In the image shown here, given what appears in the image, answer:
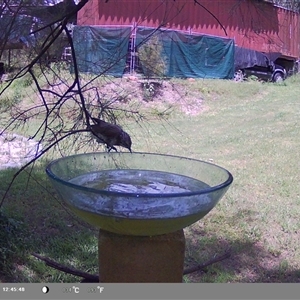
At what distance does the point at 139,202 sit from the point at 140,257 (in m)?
0.23

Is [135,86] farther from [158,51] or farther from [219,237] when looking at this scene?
[219,237]

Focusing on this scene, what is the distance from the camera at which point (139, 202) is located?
56.4 inches

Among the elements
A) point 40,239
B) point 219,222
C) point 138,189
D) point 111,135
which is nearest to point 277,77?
point 219,222

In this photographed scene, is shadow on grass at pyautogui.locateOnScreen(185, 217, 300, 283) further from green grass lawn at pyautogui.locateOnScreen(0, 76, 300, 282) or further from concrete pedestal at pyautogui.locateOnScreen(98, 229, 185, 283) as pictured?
concrete pedestal at pyautogui.locateOnScreen(98, 229, 185, 283)

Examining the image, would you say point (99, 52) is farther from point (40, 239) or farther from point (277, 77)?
point (277, 77)

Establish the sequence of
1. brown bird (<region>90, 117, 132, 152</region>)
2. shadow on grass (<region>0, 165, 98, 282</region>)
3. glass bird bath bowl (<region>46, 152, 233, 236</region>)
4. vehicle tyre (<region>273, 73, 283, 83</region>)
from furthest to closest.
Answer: vehicle tyre (<region>273, 73, 283, 83</region>)
shadow on grass (<region>0, 165, 98, 282</region>)
brown bird (<region>90, 117, 132, 152</region>)
glass bird bath bowl (<region>46, 152, 233, 236</region>)

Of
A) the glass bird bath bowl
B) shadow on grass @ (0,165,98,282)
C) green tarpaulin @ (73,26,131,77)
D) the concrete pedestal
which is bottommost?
shadow on grass @ (0,165,98,282)

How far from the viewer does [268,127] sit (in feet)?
23.1

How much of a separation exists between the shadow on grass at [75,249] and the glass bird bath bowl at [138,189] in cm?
101

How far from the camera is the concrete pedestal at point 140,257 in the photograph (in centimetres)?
156

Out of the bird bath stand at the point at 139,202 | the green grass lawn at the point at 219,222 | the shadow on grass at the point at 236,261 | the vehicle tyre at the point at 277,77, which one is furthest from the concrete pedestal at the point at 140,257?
the vehicle tyre at the point at 277,77

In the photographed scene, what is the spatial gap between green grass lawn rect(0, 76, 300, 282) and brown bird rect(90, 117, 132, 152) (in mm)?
630

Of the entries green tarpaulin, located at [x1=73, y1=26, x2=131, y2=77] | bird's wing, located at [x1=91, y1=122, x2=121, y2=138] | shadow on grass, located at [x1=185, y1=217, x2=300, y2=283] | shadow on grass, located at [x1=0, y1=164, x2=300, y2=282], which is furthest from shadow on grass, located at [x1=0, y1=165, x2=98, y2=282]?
bird's wing, located at [x1=91, y1=122, x2=121, y2=138]

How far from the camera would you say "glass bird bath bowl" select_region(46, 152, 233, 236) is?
4.70ft
